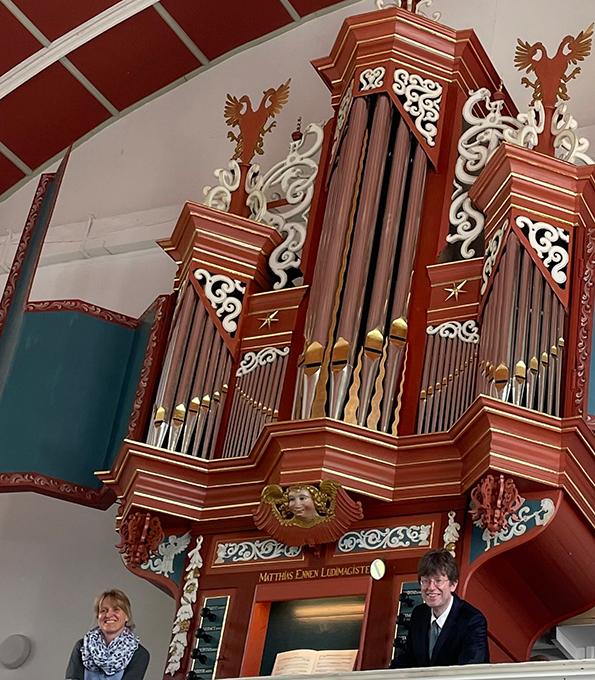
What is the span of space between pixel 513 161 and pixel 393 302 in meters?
1.17

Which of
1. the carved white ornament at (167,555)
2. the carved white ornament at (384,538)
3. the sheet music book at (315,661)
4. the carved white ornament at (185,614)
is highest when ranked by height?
the carved white ornament at (384,538)

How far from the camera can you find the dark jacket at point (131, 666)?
710cm

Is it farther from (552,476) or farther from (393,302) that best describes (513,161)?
Result: (552,476)

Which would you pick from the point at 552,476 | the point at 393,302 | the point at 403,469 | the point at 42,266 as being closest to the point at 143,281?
the point at 42,266

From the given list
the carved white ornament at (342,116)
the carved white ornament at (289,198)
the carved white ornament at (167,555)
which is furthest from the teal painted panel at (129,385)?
the carved white ornament at (342,116)

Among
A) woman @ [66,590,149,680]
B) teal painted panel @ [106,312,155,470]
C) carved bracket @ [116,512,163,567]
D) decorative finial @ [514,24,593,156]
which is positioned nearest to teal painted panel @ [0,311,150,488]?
teal painted panel @ [106,312,155,470]

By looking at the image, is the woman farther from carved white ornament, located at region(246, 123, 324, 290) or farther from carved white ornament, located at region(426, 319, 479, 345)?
carved white ornament, located at region(246, 123, 324, 290)

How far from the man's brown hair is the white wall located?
3271 millimetres

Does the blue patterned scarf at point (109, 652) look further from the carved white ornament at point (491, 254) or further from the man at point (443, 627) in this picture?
the carved white ornament at point (491, 254)

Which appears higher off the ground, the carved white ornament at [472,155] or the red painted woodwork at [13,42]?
the red painted woodwork at [13,42]

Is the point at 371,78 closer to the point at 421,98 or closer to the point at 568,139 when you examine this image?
the point at 421,98

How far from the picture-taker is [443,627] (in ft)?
21.7

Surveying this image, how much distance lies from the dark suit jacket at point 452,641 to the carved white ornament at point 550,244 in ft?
7.59

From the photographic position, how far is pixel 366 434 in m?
7.69
